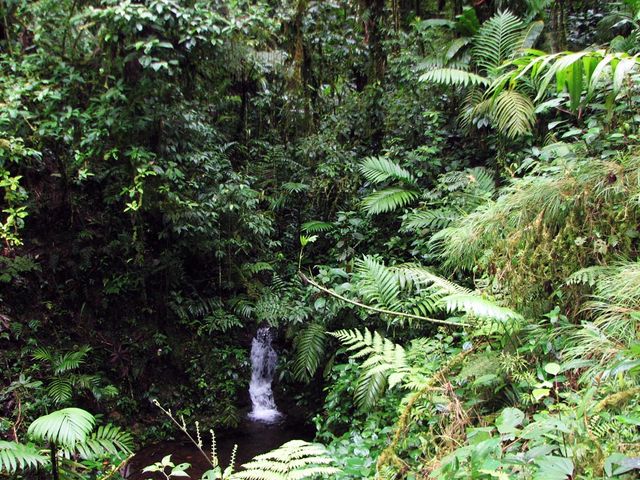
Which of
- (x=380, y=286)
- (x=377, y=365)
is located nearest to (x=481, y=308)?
(x=377, y=365)

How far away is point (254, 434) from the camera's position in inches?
203

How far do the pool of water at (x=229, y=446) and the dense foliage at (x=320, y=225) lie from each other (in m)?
0.15

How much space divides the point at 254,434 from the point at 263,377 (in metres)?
0.83

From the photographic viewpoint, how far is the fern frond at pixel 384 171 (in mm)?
5469

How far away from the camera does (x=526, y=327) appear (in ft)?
8.86

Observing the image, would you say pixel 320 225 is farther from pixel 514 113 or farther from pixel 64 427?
pixel 64 427

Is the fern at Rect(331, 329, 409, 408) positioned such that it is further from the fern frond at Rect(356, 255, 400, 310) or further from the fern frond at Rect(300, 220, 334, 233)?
the fern frond at Rect(300, 220, 334, 233)

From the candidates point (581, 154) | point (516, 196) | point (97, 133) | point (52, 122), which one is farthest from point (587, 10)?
point (52, 122)

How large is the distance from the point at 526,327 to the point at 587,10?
16.9 ft

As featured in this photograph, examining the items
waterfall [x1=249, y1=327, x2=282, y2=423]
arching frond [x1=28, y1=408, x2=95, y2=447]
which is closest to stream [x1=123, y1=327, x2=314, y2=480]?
waterfall [x1=249, y1=327, x2=282, y2=423]

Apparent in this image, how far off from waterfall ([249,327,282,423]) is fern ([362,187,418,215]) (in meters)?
2.24

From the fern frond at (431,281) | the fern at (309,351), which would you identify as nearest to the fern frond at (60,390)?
the fern at (309,351)

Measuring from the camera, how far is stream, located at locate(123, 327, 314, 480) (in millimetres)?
4543

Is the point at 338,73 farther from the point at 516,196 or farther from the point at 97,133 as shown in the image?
the point at 516,196
